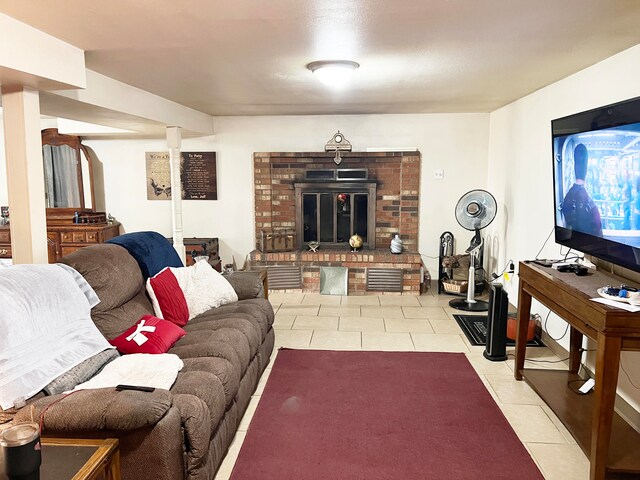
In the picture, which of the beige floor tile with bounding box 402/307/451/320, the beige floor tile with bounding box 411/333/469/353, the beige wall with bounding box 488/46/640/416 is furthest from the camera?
the beige floor tile with bounding box 402/307/451/320

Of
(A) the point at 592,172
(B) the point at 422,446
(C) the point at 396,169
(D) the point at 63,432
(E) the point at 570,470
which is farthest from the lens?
(C) the point at 396,169

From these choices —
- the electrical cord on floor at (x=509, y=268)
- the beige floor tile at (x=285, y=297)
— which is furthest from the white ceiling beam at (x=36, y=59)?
the electrical cord on floor at (x=509, y=268)

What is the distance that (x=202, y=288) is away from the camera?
3605 millimetres

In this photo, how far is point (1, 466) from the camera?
4.77ft

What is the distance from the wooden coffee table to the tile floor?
2.67 ft

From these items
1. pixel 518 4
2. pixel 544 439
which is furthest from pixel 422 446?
pixel 518 4

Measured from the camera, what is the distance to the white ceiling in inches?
84.6

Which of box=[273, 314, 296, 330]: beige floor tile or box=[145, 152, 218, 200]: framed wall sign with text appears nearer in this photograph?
box=[273, 314, 296, 330]: beige floor tile

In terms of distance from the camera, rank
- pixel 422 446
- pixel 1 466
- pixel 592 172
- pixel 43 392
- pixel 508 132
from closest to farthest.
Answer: pixel 1 466
pixel 43 392
pixel 422 446
pixel 592 172
pixel 508 132

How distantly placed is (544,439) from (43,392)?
2.52 meters

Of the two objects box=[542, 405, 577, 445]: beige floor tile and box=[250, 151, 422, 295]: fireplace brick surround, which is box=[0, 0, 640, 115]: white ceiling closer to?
box=[250, 151, 422, 295]: fireplace brick surround

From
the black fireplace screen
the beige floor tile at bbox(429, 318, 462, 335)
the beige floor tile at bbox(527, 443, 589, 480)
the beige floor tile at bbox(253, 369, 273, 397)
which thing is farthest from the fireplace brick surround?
the beige floor tile at bbox(527, 443, 589, 480)

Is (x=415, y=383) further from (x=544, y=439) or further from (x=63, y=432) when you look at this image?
(x=63, y=432)

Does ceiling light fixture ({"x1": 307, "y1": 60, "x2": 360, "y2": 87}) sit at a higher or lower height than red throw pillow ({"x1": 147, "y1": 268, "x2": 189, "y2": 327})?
higher
